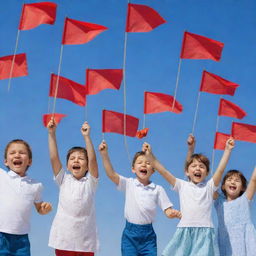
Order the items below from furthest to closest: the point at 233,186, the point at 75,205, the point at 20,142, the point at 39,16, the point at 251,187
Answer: the point at 39,16, the point at 233,186, the point at 251,187, the point at 75,205, the point at 20,142

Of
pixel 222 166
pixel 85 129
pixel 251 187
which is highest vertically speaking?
pixel 85 129

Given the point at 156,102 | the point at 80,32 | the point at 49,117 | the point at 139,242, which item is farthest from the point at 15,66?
the point at 139,242

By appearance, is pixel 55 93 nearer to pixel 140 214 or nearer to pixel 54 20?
pixel 54 20

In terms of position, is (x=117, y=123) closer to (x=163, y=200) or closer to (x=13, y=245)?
(x=163, y=200)

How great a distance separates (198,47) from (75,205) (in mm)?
3700

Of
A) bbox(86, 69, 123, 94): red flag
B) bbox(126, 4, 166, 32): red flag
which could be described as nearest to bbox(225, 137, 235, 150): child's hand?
bbox(86, 69, 123, 94): red flag

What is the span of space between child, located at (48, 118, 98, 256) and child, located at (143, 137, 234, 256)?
87 cm

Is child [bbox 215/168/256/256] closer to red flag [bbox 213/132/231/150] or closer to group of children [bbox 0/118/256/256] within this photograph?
group of children [bbox 0/118/256/256]

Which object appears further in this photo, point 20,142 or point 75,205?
point 75,205

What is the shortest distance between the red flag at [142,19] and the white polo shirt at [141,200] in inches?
100

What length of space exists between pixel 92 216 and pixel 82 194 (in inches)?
13.1

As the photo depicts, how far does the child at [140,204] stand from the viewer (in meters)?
7.28

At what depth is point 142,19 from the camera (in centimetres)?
840

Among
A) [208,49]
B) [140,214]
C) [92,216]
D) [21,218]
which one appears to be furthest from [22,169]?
[208,49]
